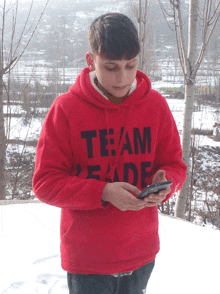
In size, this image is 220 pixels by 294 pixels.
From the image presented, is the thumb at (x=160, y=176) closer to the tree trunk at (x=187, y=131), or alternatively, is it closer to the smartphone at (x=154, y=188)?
the smartphone at (x=154, y=188)

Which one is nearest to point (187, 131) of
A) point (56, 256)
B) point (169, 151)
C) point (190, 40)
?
point (190, 40)

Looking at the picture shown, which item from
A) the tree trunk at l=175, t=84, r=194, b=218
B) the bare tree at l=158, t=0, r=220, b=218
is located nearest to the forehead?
the bare tree at l=158, t=0, r=220, b=218

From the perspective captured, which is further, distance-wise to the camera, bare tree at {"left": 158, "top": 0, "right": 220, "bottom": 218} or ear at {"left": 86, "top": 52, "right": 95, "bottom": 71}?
bare tree at {"left": 158, "top": 0, "right": 220, "bottom": 218}

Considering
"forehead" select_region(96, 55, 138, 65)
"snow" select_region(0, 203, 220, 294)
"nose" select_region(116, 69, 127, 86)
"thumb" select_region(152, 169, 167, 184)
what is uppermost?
"forehead" select_region(96, 55, 138, 65)

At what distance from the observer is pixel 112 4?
22984mm

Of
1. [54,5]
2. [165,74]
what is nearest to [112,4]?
[54,5]

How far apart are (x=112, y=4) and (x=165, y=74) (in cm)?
728

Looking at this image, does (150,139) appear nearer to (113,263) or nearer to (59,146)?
(59,146)

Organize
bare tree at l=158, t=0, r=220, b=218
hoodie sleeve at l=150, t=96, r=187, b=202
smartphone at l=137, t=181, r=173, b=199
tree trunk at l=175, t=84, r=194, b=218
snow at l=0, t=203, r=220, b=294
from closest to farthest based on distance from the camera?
1. smartphone at l=137, t=181, r=173, b=199
2. hoodie sleeve at l=150, t=96, r=187, b=202
3. snow at l=0, t=203, r=220, b=294
4. bare tree at l=158, t=0, r=220, b=218
5. tree trunk at l=175, t=84, r=194, b=218

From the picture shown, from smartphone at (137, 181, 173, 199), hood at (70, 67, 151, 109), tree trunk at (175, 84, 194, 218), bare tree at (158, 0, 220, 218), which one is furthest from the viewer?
Answer: tree trunk at (175, 84, 194, 218)

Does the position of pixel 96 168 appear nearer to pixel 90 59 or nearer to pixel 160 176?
Result: pixel 160 176

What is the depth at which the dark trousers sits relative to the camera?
0.98 meters

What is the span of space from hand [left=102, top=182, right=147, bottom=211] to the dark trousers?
30 cm

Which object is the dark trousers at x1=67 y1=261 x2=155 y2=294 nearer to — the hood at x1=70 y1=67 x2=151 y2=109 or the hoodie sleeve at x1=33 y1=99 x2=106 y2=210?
the hoodie sleeve at x1=33 y1=99 x2=106 y2=210
